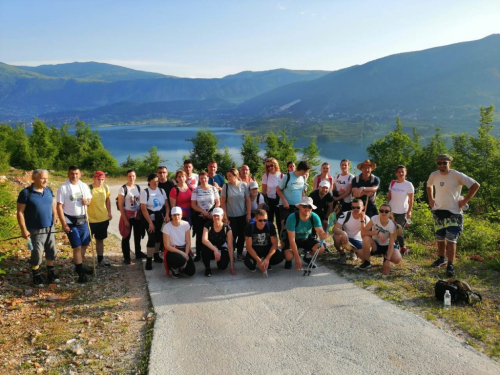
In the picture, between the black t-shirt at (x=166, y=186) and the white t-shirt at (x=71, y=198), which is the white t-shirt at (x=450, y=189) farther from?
the white t-shirt at (x=71, y=198)

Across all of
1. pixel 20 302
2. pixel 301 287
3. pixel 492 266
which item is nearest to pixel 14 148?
pixel 20 302

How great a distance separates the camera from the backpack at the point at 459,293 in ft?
14.8

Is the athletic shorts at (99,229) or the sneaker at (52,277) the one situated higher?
the athletic shorts at (99,229)

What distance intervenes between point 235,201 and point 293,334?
2846 millimetres

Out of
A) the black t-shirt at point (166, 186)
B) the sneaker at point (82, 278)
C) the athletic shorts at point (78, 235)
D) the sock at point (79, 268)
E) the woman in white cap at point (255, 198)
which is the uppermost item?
the black t-shirt at point (166, 186)

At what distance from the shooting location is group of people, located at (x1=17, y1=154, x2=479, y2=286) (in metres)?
5.34

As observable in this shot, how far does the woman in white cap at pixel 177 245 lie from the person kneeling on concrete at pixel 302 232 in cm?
164

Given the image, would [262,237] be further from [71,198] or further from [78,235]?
[71,198]

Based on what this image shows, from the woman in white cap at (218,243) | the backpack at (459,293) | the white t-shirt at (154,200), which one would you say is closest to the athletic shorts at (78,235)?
the white t-shirt at (154,200)

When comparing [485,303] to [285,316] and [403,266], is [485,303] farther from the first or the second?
[285,316]

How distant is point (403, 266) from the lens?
5.89 meters

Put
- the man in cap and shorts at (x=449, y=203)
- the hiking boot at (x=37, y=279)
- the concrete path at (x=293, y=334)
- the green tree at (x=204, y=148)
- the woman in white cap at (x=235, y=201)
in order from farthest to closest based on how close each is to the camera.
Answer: the green tree at (x=204, y=148) < the woman in white cap at (x=235, y=201) < the man in cap and shorts at (x=449, y=203) < the hiking boot at (x=37, y=279) < the concrete path at (x=293, y=334)

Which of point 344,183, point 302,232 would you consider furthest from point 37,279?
point 344,183

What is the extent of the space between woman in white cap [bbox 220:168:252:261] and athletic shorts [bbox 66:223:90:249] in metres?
2.32
